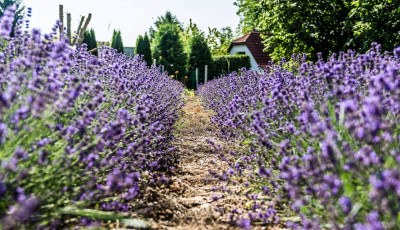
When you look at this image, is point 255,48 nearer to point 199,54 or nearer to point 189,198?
point 199,54

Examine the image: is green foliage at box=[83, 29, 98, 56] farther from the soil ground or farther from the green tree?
the soil ground

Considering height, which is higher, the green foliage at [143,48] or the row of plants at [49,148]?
the green foliage at [143,48]

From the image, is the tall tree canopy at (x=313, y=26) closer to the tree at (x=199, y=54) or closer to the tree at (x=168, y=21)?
the tree at (x=199, y=54)

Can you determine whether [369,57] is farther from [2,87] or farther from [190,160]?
[2,87]

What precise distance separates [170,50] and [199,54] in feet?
6.41

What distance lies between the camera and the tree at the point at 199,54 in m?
21.5

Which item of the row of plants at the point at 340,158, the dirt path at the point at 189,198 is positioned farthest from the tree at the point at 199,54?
the row of plants at the point at 340,158

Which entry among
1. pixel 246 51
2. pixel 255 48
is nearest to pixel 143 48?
pixel 246 51

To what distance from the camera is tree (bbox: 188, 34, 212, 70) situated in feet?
70.4

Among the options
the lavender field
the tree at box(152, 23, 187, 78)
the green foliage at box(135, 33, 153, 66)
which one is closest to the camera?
the lavender field

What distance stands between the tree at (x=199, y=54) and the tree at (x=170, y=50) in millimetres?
788

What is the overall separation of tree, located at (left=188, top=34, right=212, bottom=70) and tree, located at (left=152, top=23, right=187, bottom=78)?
788 millimetres

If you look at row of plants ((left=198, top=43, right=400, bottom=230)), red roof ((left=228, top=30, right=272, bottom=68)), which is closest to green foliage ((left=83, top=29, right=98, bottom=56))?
red roof ((left=228, top=30, right=272, bottom=68))

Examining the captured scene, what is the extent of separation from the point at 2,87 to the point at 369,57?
2.69 meters
